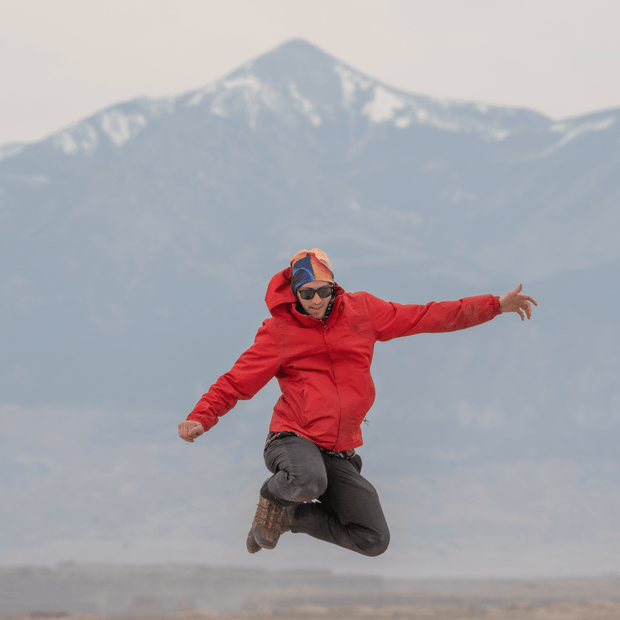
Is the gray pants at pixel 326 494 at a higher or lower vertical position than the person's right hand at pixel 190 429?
lower

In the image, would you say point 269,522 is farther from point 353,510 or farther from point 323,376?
point 323,376

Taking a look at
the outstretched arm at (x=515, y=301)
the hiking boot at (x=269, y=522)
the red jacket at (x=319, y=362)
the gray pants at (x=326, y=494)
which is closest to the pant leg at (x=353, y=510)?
the gray pants at (x=326, y=494)

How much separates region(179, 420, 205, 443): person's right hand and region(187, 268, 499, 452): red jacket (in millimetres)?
136

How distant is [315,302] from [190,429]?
38.5 inches

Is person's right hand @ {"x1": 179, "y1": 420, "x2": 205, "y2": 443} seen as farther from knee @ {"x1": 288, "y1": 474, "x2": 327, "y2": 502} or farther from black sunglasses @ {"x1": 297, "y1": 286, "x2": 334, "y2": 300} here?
black sunglasses @ {"x1": 297, "y1": 286, "x2": 334, "y2": 300}

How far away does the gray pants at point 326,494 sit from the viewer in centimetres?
383

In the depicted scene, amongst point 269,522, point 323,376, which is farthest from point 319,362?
point 269,522

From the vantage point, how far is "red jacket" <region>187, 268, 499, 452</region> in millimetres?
3982

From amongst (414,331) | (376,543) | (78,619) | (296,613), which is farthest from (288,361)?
(78,619)

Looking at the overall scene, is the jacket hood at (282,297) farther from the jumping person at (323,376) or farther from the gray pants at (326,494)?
the gray pants at (326,494)

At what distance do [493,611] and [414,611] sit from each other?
216cm

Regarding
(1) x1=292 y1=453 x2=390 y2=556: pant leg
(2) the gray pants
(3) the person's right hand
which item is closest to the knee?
(2) the gray pants

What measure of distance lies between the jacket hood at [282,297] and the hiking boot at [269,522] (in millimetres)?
1089

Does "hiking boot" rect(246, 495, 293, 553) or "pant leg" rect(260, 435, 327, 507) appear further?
"hiking boot" rect(246, 495, 293, 553)
